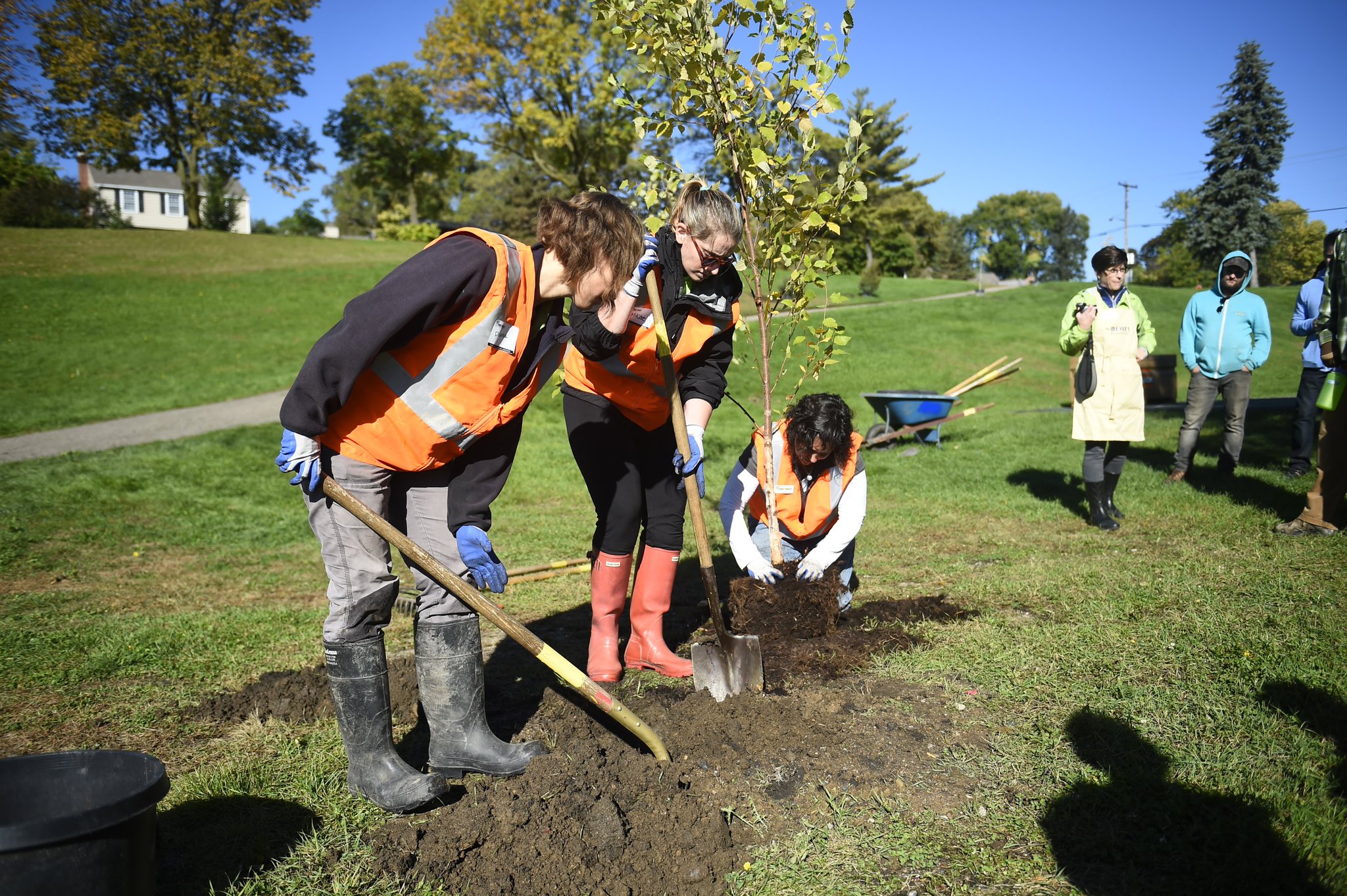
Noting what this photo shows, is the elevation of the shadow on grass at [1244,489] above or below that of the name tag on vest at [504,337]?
below

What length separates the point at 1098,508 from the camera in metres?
6.46

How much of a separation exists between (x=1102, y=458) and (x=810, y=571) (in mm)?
3385

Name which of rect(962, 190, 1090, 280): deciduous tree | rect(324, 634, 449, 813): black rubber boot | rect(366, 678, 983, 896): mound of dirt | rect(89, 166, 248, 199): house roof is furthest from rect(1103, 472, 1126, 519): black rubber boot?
rect(962, 190, 1090, 280): deciduous tree

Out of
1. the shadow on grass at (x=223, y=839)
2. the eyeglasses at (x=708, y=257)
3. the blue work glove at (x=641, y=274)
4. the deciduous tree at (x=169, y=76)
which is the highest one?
the deciduous tree at (x=169, y=76)

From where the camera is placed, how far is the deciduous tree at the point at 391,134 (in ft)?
136

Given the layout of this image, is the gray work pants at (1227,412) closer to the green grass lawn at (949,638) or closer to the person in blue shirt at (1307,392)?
the green grass lawn at (949,638)

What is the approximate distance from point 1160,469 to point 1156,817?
22.3ft

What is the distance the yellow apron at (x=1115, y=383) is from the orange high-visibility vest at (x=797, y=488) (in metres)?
2.74

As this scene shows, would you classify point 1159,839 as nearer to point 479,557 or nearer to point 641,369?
point 479,557

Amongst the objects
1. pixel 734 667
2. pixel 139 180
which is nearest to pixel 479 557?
pixel 734 667

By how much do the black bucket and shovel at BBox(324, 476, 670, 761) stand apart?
0.84 m

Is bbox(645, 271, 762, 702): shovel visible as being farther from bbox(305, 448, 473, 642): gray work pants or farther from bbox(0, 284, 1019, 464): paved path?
bbox(0, 284, 1019, 464): paved path

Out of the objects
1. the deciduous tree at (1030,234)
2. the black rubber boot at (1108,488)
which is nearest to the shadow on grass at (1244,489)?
the black rubber boot at (1108,488)

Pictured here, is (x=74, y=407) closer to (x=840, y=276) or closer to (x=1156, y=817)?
(x=1156, y=817)
